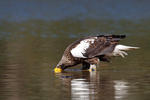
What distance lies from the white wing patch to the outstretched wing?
0.25 feet

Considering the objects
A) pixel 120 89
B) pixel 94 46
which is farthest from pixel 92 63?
pixel 120 89

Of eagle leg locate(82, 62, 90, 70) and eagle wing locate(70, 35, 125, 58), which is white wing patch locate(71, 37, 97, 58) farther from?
eagle leg locate(82, 62, 90, 70)

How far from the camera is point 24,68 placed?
16.0 m

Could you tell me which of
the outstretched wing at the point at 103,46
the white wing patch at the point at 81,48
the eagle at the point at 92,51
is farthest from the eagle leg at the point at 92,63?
the white wing patch at the point at 81,48

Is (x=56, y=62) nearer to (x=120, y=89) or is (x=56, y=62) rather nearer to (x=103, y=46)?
(x=103, y=46)

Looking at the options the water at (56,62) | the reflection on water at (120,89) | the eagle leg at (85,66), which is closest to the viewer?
the reflection on water at (120,89)

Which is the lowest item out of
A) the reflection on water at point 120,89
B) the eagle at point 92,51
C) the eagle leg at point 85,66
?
the reflection on water at point 120,89

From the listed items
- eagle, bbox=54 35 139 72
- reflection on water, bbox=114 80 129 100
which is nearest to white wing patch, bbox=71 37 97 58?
eagle, bbox=54 35 139 72

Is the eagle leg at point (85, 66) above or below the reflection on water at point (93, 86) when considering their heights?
above

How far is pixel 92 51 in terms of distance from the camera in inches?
608

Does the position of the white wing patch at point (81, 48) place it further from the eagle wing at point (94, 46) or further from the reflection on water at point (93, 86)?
the reflection on water at point (93, 86)

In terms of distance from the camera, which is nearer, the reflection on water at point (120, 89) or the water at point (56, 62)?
the reflection on water at point (120, 89)

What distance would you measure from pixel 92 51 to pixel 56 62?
2.03 m

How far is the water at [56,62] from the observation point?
40.1 ft
